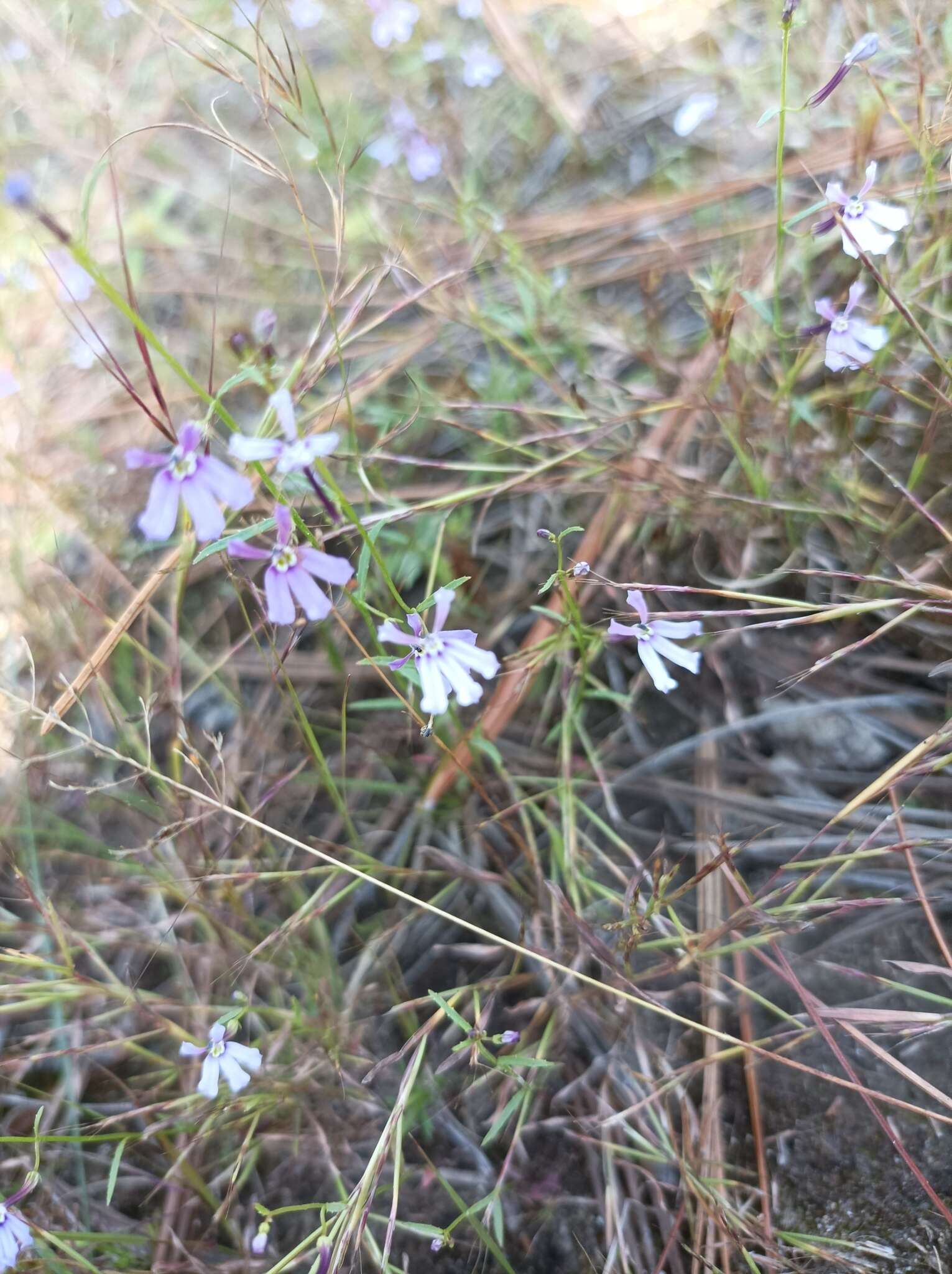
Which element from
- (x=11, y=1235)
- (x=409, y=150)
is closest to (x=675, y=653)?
(x=11, y=1235)

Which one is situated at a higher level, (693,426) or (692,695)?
(693,426)

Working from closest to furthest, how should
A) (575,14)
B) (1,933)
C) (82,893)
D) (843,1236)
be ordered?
(843,1236) < (1,933) < (82,893) < (575,14)

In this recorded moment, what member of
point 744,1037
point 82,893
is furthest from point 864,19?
Result: point 82,893

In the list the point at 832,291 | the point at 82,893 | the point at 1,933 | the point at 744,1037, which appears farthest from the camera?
the point at 832,291

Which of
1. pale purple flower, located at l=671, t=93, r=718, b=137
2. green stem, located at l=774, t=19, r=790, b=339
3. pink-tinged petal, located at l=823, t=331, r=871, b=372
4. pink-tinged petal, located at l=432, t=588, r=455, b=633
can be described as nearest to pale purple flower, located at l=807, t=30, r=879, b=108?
green stem, located at l=774, t=19, r=790, b=339

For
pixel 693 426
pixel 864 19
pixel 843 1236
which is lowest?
pixel 843 1236

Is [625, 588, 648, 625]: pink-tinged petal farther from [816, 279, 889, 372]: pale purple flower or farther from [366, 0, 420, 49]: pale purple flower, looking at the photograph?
[366, 0, 420, 49]: pale purple flower

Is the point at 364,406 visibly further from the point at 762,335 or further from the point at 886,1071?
the point at 886,1071

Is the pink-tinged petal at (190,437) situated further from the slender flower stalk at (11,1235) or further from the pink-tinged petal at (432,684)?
the slender flower stalk at (11,1235)
